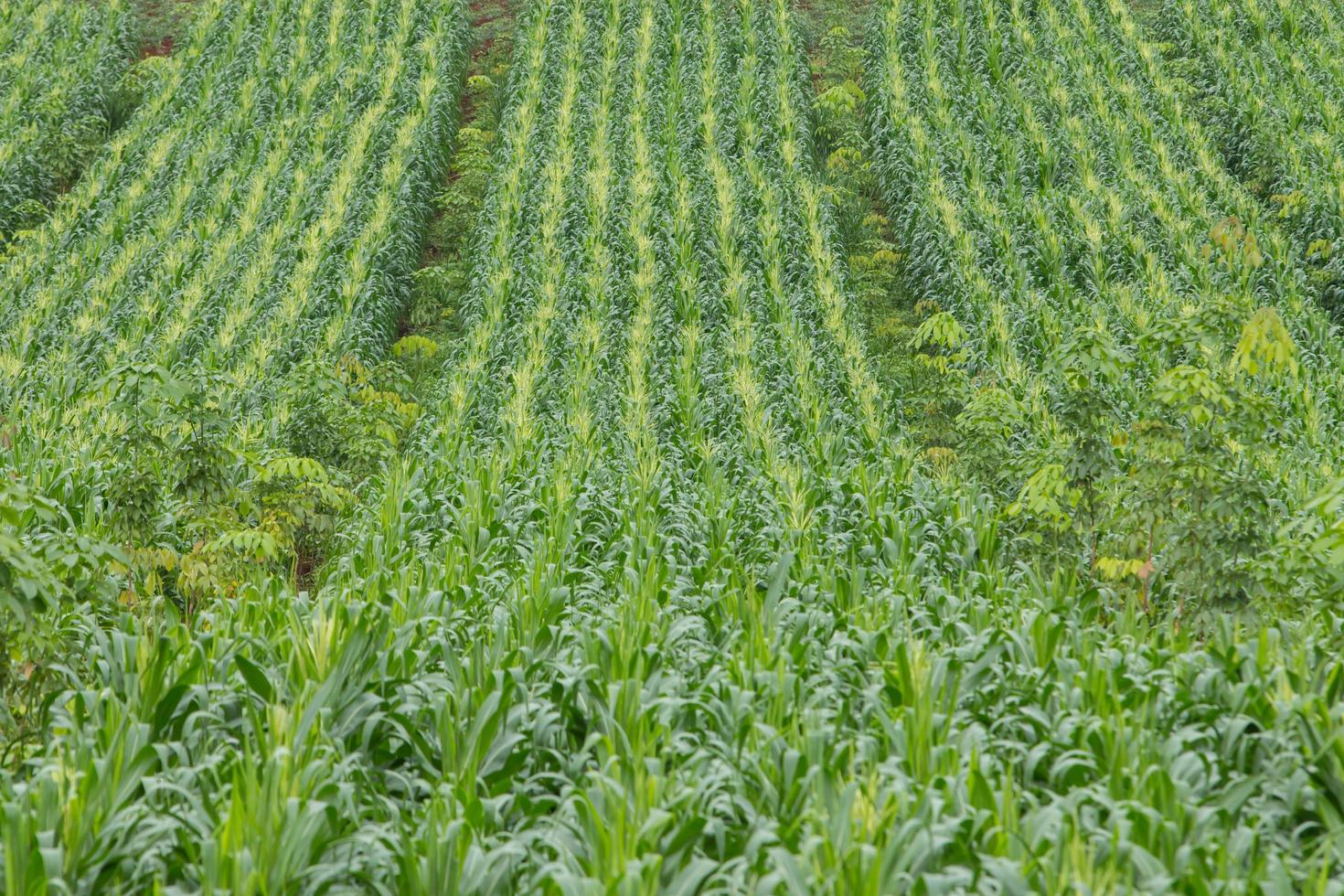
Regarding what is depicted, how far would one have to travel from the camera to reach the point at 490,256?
52.3ft

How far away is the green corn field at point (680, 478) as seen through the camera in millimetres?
3533

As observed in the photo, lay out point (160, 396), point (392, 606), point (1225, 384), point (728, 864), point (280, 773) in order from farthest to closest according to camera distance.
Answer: point (160, 396) → point (1225, 384) → point (392, 606) → point (280, 773) → point (728, 864)

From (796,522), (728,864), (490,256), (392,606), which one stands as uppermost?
(728,864)

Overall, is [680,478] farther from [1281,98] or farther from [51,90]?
[51,90]

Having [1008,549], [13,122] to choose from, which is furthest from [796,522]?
[13,122]

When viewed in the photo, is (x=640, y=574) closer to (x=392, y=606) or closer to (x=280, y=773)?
(x=392, y=606)

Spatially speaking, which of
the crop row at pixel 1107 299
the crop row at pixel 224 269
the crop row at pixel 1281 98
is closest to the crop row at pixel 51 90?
the crop row at pixel 224 269

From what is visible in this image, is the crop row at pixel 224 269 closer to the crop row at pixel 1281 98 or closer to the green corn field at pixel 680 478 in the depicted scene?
the green corn field at pixel 680 478

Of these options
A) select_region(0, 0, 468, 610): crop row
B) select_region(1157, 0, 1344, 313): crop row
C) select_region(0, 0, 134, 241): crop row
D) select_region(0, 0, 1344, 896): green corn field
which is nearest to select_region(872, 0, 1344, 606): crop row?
select_region(0, 0, 1344, 896): green corn field

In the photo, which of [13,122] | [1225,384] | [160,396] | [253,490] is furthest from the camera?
[13,122]

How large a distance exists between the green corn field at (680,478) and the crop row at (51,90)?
0.16m

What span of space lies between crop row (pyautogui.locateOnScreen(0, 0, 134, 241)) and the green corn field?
0.16 m

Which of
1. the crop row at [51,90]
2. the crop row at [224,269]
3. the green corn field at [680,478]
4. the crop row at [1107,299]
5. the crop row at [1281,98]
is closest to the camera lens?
the green corn field at [680,478]

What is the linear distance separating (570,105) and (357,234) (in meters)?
6.52
